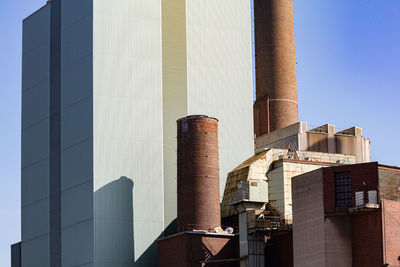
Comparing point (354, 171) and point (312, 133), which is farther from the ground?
point (312, 133)

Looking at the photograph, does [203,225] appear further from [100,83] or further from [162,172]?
[100,83]

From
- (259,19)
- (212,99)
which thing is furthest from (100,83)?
(259,19)

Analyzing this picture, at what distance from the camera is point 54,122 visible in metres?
78.1

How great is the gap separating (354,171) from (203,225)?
46.8 ft

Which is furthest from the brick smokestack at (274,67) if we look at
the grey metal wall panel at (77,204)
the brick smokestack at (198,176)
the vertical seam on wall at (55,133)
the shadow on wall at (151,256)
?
the grey metal wall panel at (77,204)

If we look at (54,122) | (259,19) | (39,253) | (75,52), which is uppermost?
(259,19)

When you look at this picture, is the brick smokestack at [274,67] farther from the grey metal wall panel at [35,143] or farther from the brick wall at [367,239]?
the brick wall at [367,239]

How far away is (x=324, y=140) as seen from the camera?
80.4m

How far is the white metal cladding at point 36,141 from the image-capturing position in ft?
257

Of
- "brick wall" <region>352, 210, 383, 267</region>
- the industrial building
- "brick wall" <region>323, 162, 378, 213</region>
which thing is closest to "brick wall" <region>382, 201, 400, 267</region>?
"brick wall" <region>352, 210, 383, 267</region>

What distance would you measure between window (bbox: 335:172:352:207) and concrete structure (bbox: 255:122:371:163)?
22.6 m

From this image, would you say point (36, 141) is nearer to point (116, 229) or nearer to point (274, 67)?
point (116, 229)

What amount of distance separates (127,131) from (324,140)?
61.8ft

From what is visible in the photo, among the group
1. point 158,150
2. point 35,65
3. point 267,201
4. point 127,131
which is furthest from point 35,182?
point 267,201
